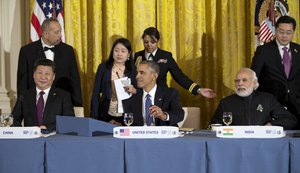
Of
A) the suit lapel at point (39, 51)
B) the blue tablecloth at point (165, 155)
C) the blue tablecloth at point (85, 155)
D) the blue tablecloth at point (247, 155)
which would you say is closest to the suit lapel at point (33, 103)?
the suit lapel at point (39, 51)

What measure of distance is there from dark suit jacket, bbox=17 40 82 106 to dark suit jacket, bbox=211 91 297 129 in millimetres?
1637

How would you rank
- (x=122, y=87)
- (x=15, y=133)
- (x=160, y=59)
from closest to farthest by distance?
(x=15, y=133) → (x=122, y=87) → (x=160, y=59)

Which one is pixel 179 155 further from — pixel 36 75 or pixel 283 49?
pixel 283 49

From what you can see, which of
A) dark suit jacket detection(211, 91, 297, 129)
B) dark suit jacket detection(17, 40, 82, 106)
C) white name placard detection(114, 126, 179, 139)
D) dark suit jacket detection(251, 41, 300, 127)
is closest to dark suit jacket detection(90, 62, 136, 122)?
dark suit jacket detection(17, 40, 82, 106)

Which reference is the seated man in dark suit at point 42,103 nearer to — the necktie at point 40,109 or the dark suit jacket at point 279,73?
the necktie at point 40,109

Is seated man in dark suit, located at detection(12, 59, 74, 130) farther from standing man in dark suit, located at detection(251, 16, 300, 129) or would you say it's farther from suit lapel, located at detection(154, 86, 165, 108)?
standing man in dark suit, located at detection(251, 16, 300, 129)

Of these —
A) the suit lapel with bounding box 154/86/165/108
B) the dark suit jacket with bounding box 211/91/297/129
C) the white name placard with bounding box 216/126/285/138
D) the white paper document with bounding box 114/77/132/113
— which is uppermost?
the white paper document with bounding box 114/77/132/113

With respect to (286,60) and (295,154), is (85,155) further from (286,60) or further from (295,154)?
(286,60)

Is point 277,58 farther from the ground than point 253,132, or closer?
farther from the ground

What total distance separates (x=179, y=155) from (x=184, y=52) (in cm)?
324

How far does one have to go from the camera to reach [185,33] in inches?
248

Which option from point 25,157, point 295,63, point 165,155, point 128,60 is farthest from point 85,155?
point 295,63

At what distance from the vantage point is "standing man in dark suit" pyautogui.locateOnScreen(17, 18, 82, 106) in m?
5.17

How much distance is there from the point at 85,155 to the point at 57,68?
2.16 metres
